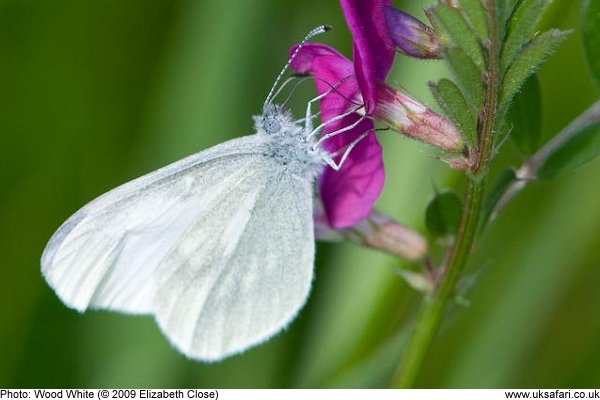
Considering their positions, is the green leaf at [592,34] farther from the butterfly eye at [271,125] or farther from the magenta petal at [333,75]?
the butterfly eye at [271,125]

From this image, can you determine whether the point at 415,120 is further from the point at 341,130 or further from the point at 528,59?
the point at 528,59

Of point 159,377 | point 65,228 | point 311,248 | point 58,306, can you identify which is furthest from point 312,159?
point 58,306

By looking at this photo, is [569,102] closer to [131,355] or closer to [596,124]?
[596,124]

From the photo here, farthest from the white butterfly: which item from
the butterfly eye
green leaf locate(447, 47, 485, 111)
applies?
green leaf locate(447, 47, 485, 111)

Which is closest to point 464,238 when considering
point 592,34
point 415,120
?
point 415,120

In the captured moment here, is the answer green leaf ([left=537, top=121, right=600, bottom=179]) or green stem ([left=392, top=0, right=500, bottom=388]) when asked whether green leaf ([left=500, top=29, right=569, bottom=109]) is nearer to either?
green stem ([left=392, top=0, right=500, bottom=388])
